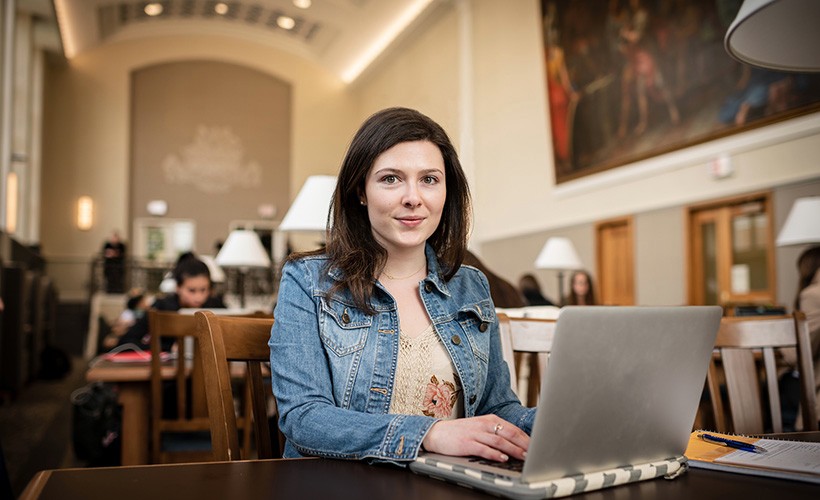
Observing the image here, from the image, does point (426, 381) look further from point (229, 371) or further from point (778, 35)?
point (778, 35)

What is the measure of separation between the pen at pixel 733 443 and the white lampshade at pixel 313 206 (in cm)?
272

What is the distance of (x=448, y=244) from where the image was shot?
156 cm

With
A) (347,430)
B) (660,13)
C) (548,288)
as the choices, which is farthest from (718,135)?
(347,430)

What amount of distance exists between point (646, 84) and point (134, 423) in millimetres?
6656

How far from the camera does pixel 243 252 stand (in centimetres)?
614

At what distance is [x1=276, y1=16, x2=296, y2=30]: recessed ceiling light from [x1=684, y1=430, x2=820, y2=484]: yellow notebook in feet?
56.6

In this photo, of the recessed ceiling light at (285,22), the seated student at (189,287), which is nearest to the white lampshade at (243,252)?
the seated student at (189,287)

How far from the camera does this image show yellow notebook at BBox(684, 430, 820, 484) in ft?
3.22

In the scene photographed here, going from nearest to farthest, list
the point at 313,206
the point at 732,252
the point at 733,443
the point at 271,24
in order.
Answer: the point at 733,443 → the point at 313,206 → the point at 732,252 → the point at 271,24

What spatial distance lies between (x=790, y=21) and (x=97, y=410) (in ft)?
12.6

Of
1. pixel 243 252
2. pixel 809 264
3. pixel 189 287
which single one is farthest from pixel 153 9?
pixel 809 264

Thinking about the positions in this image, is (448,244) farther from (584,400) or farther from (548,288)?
(548,288)

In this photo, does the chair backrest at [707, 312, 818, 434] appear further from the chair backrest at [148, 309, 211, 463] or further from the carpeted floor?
the carpeted floor

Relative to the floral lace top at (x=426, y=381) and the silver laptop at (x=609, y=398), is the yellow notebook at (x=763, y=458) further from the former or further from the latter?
the floral lace top at (x=426, y=381)
